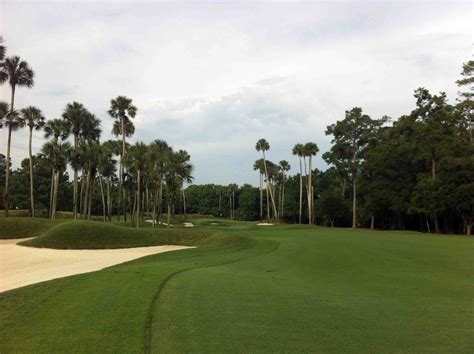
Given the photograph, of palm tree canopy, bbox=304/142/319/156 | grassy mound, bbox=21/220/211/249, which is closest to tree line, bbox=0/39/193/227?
grassy mound, bbox=21/220/211/249

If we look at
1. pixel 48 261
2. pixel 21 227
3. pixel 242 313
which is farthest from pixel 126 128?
pixel 242 313

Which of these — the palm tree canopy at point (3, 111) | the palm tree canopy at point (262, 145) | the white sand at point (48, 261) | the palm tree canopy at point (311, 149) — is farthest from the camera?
the palm tree canopy at point (262, 145)

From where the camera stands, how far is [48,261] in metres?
21.3

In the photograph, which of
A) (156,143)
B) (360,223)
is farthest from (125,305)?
(360,223)

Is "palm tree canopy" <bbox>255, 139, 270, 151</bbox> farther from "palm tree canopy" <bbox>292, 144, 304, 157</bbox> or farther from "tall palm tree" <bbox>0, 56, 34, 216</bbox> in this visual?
"tall palm tree" <bbox>0, 56, 34, 216</bbox>

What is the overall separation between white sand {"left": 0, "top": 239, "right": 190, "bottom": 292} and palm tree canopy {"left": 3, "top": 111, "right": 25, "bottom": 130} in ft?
63.1

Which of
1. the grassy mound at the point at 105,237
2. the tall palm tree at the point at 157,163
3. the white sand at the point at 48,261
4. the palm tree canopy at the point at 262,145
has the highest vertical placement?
the palm tree canopy at the point at 262,145

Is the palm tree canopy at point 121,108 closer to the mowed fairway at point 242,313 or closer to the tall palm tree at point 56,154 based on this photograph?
the tall palm tree at point 56,154

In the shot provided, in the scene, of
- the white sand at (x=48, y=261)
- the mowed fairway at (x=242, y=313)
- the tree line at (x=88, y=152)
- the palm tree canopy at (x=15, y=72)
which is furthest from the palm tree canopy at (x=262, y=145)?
the mowed fairway at (x=242, y=313)

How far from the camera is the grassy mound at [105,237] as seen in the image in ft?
89.4

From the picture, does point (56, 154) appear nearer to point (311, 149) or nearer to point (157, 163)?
point (157, 163)

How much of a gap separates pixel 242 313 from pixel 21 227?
3287 centimetres

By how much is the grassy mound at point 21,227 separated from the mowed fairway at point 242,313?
2607 centimetres

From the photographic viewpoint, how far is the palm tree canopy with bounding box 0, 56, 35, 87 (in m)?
42.0
